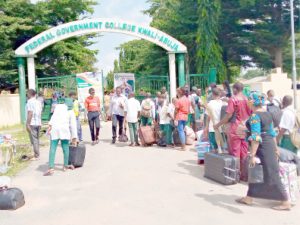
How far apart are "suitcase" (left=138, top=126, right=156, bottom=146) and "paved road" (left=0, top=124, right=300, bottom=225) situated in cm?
171

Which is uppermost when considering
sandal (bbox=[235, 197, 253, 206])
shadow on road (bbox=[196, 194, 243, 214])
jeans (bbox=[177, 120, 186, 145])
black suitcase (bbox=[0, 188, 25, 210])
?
jeans (bbox=[177, 120, 186, 145])

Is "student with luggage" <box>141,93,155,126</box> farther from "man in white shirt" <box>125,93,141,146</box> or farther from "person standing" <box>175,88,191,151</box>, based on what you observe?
"person standing" <box>175,88,191,151</box>

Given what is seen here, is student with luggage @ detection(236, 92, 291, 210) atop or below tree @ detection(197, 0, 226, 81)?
below

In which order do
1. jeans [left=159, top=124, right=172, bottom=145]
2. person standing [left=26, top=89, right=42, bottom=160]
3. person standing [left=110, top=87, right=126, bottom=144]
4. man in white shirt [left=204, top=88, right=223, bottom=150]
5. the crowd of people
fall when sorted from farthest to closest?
person standing [left=110, top=87, right=126, bottom=144] < jeans [left=159, top=124, right=172, bottom=145] < person standing [left=26, top=89, right=42, bottom=160] < man in white shirt [left=204, top=88, right=223, bottom=150] < the crowd of people

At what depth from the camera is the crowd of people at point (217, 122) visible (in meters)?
5.41

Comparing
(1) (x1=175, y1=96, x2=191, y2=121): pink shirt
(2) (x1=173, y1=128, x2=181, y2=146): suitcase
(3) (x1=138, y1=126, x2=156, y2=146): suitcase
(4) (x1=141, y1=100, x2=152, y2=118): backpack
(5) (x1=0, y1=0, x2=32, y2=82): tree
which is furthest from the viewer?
(5) (x1=0, y1=0, x2=32, y2=82): tree

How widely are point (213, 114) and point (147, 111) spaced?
12.3 feet

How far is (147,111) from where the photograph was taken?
11.4 metres

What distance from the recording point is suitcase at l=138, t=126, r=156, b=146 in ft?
36.4

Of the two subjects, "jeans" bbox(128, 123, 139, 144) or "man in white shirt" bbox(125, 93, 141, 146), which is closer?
"man in white shirt" bbox(125, 93, 141, 146)

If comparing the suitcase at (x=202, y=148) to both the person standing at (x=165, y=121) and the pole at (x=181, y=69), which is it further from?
the pole at (x=181, y=69)

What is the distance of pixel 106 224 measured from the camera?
5125mm

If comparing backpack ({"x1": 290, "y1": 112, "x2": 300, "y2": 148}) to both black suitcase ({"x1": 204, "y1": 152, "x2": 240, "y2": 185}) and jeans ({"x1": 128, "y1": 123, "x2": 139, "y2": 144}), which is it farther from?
jeans ({"x1": 128, "y1": 123, "x2": 139, "y2": 144})

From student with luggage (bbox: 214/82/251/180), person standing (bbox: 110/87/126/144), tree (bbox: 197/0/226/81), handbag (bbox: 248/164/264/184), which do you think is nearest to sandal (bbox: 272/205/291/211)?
handbag (bbox: 248/164/264/184)
